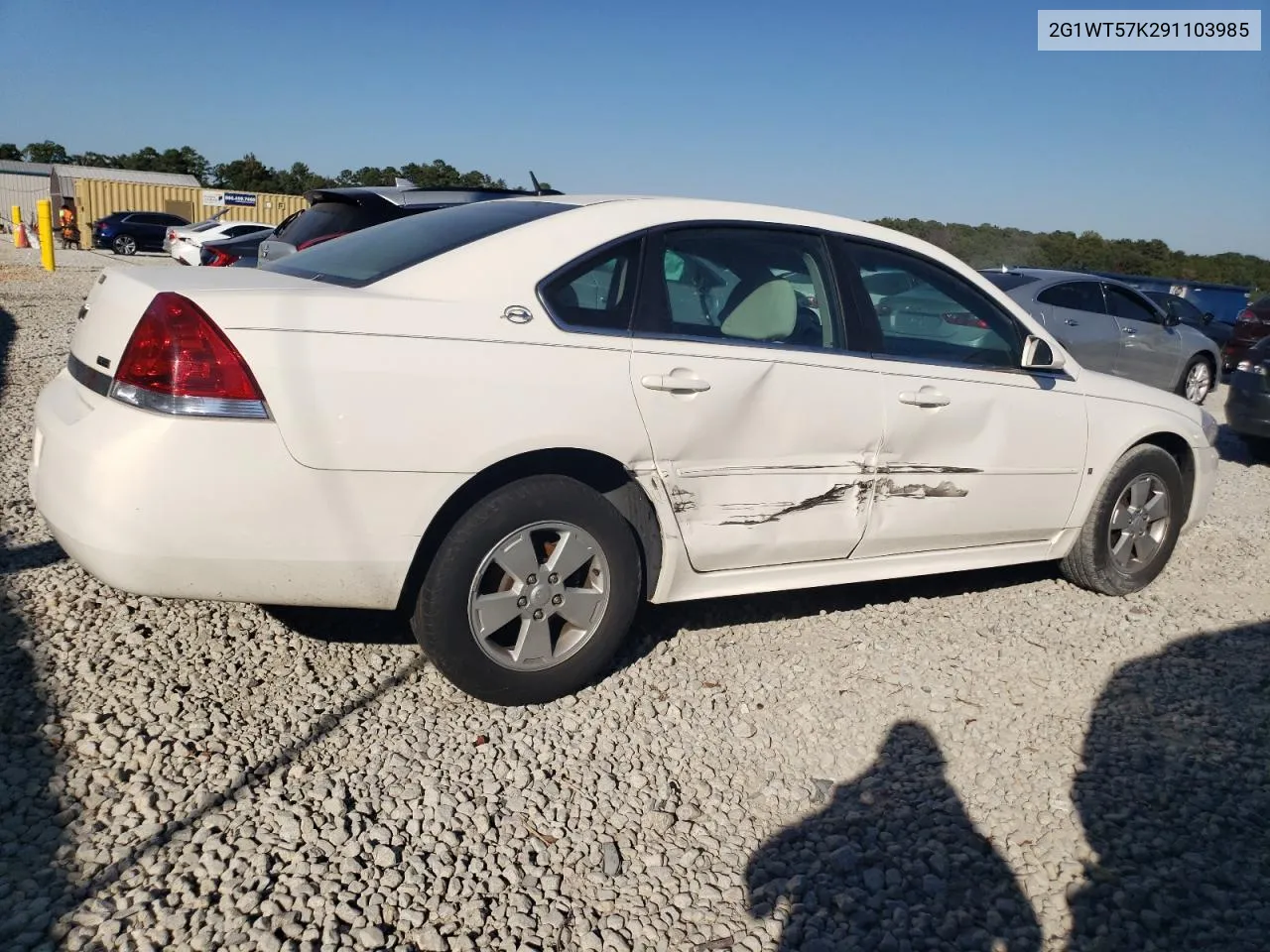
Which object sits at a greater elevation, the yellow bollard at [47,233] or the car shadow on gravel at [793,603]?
the yellow bollard at [47,233]

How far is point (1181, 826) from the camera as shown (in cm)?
292

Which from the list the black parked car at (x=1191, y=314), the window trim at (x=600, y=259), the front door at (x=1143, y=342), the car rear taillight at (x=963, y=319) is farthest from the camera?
the black parked car at (x=1191, y=314)

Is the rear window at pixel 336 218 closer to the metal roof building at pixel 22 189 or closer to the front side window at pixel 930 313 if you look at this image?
the front side window at pixel 930 313

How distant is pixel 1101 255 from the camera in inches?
1495

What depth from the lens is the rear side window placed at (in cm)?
1099

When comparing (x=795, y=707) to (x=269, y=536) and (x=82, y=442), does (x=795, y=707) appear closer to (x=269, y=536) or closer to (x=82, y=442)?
(x=269, y=536)

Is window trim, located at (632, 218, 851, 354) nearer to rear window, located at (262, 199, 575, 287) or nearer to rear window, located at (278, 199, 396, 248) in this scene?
rear window, located at (262, 199, 575, 287)

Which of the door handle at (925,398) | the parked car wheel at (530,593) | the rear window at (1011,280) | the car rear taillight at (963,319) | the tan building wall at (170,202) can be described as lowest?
the parked car wheel at (530,593)

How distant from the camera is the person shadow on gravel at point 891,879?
2414 millimetres

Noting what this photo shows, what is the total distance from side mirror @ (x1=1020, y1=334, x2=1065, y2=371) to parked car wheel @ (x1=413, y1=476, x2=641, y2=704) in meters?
1.97

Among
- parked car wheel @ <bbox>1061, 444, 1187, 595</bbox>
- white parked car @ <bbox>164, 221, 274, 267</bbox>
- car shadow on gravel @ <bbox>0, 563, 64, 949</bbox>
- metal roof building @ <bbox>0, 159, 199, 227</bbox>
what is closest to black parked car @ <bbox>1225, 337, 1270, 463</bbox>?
parked car wheel @ <bbox>1061, 444, 1187, 595</bbox>

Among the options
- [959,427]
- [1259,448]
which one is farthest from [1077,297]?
[959,427]

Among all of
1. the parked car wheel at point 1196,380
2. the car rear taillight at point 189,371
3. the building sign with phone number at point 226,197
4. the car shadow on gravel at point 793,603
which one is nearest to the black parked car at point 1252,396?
the parked car wheel at point 1196,380

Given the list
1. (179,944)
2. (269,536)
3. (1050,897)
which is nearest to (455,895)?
(179,944)
